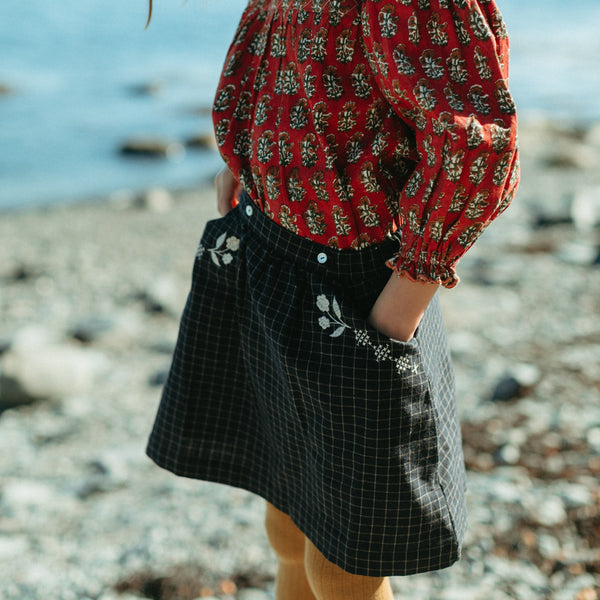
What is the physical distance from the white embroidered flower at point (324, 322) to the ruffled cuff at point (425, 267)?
0.56 feet

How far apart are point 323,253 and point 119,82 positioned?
678 inches

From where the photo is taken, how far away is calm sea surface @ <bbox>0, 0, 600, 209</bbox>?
397 inches

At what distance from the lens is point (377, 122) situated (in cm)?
120

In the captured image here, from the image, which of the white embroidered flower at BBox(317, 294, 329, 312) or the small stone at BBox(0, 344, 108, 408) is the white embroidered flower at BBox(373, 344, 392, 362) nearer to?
the white embroidered flower at BBox(317, 294, 329, 312)

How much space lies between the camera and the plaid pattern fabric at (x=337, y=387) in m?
1.21

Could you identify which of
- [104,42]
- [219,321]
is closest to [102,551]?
[219,321]

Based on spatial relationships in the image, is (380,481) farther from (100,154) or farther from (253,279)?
(100,154)

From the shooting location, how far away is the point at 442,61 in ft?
3.53

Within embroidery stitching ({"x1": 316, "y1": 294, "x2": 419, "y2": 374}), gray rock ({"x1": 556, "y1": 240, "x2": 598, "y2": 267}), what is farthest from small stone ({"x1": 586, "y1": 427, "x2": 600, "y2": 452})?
gray rock ({"x1": 556, "y1": 240, "x2": 598, "y2": 267})

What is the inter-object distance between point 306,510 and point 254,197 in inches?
25.1

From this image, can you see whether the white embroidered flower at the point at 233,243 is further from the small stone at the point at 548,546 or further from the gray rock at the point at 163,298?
the gray rock at the point at 163,298

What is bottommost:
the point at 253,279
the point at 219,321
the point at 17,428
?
the point at 17,428

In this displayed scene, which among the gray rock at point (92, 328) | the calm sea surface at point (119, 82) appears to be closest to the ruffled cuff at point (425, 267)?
the calm sea surface at point (119, 82)

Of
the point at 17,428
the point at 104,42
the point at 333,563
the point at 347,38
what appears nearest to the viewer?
the point at 347,38
